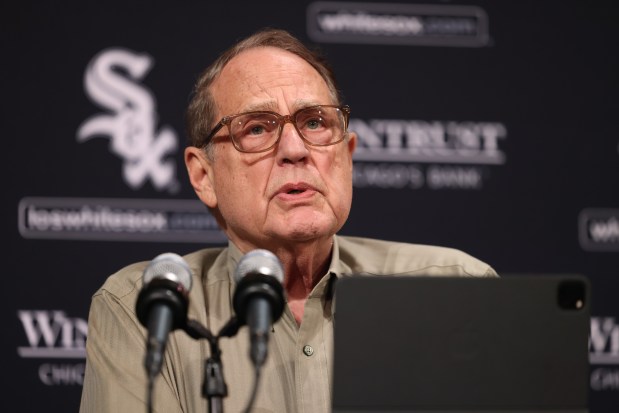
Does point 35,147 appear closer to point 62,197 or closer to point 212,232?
point 62,197

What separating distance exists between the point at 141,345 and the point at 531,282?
116 centimetres

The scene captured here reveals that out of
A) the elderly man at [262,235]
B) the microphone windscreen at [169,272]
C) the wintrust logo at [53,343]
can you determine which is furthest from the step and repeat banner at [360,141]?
the microphone windscreen at [169,272]

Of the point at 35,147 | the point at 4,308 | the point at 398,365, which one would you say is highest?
the point at 35,147

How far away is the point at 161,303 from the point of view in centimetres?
135

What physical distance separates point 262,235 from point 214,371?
0.91m

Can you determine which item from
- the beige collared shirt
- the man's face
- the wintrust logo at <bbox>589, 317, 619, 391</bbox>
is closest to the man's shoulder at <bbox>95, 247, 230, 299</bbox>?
the beige collared shirt

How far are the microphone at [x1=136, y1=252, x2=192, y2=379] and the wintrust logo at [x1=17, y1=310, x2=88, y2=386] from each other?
2.09 metres

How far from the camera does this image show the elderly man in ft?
7.04

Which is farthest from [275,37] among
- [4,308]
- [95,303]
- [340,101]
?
[4,308]

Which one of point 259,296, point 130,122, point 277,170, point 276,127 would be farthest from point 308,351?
point 130,122

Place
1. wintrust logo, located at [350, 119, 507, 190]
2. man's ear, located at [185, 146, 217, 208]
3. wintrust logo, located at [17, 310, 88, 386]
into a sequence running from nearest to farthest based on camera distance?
man's ear, located at [185, 146, 217, 208], wintrust logo, located at [17, 310, 88, 386], wintrust logo, located at [350, 119, 507, 190]

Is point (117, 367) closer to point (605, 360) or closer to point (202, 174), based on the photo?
point (202, 174)

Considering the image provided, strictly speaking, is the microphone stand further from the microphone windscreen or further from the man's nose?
the man's nose

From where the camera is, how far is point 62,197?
338 cm
